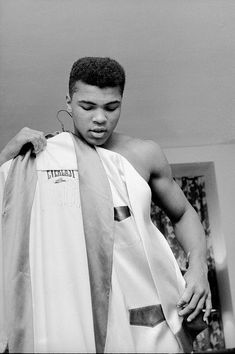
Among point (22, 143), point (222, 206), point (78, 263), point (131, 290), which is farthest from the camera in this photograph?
point (222, 206)

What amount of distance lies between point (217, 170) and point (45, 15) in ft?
7.55

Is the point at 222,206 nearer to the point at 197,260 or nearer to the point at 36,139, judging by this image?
the point at 197,260

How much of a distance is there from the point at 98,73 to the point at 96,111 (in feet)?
0.39

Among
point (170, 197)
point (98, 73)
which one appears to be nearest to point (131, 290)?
point (170, 197)

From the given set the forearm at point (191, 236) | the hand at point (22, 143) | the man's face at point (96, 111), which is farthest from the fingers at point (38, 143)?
the forearm at point (191, 236)

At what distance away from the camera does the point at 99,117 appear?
1483 mm

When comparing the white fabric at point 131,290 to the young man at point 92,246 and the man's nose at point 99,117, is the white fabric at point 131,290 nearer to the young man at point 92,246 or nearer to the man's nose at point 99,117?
the young man at point 92,246

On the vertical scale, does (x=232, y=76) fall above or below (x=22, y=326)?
above

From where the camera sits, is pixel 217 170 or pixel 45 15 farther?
pixel 217 170

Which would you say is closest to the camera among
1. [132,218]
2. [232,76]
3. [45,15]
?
[132,218]

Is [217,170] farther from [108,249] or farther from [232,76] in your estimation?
[108,249]

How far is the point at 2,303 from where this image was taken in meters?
1.20

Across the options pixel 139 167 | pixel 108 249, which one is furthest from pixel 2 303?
pixel 139 167

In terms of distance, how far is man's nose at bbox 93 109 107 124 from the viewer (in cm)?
Answer: 148
